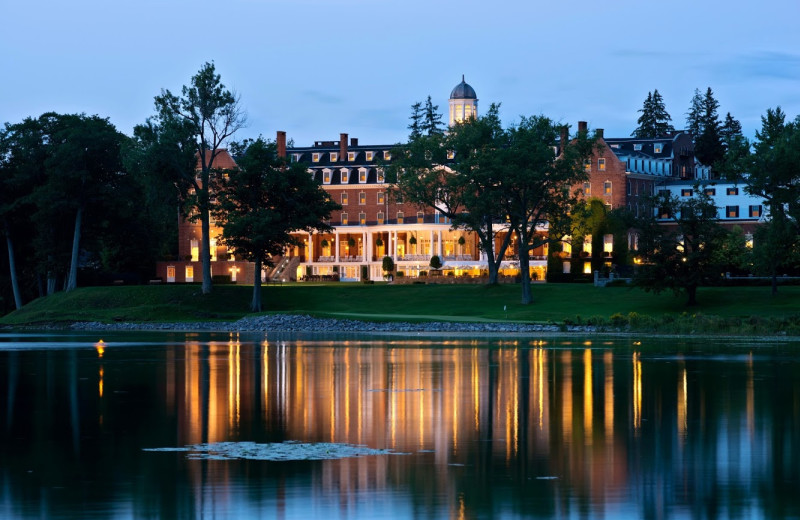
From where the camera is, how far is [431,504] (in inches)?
771

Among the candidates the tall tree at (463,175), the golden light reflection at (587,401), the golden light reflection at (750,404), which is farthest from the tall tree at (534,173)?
the golden light reflection at (750,404)

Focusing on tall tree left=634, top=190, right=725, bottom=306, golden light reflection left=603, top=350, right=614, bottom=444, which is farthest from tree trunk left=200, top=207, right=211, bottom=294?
golden light reflection left=603, top=350, right=614, bottom=444

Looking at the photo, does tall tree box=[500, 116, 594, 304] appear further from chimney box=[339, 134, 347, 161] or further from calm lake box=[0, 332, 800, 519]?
chimney box=[339, 134, 347, 161]

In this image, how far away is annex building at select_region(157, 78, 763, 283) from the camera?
434ft

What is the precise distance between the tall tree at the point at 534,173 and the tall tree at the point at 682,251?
31.5ft

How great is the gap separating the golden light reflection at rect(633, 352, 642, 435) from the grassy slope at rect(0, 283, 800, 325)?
33563 mm

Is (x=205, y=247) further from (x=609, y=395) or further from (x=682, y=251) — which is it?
(x=609, y=395)

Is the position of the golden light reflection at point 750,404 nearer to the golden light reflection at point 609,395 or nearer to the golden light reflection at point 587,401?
the golden light reflection at point 609,395

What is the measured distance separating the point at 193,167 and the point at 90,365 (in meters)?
53.8

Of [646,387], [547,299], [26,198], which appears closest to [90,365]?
[646,387]

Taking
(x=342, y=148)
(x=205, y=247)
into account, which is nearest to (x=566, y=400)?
(x=205, y=247)

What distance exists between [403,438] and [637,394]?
37.6ft

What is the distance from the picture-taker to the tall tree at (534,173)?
94.7 meters

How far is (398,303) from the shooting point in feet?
323
